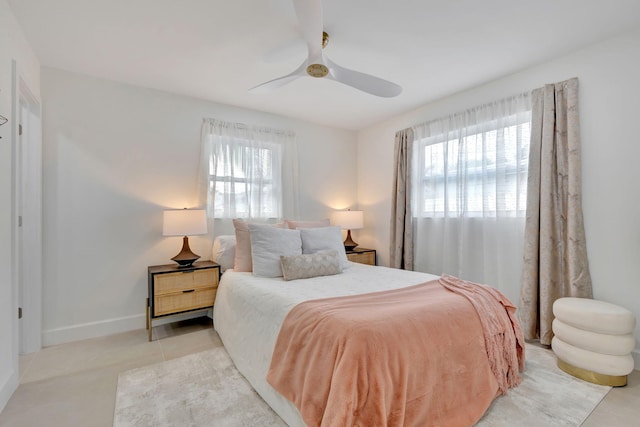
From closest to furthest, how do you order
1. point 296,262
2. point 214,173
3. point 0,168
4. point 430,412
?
point 430,412 → point 0,168 → point 296,262 → point 214,173

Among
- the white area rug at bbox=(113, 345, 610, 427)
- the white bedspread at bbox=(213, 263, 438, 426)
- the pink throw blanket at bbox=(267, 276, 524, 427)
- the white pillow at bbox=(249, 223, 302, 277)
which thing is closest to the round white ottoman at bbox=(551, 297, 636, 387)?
the white area rug at bbox=(113, 345, 610, 427)

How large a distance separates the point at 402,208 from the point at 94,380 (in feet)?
11.3

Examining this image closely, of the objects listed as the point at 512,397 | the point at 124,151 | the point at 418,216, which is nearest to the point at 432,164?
the point at 418,216

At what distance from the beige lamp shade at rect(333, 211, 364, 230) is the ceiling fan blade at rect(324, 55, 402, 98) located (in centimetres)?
215

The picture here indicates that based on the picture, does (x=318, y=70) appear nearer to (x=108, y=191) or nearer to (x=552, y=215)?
(x=552, y=215)

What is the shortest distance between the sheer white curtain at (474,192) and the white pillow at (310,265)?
1475 millimetres

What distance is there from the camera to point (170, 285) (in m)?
2.89

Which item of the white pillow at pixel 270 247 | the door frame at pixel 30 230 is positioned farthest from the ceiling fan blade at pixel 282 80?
the door frame at pixel 30 230

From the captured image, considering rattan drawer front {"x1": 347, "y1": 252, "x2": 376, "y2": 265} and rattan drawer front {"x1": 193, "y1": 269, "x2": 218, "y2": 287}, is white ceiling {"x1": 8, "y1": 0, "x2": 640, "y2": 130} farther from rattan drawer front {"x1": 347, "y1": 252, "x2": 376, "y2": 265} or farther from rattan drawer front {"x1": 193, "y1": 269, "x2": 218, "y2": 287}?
rattan drawer front {"x1": 347, "y1": 252, "x2": 376, "y2": 265}

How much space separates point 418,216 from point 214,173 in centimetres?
255

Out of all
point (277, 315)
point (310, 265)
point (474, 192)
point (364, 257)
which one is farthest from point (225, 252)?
point (474, 192)

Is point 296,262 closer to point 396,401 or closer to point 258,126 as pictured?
point 396,401

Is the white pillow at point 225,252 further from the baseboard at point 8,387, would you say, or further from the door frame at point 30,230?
the baseboard at point 8,387

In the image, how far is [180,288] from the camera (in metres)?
2.93
